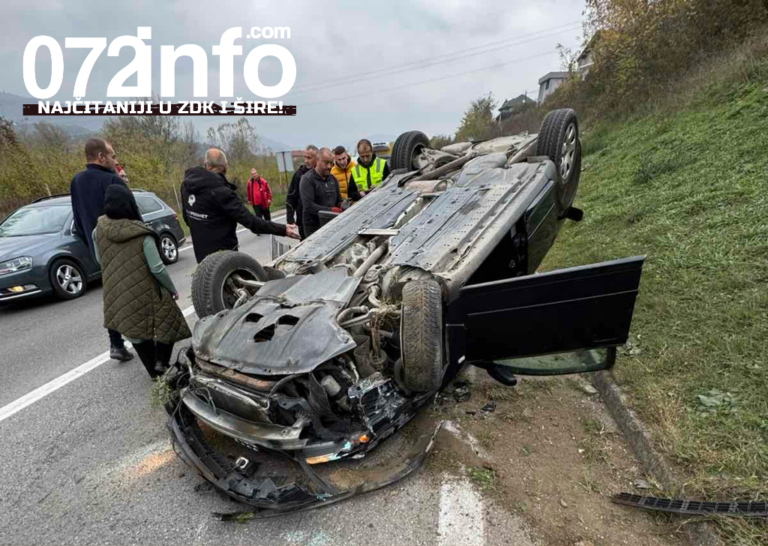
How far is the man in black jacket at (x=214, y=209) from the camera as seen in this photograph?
3576 millimetres

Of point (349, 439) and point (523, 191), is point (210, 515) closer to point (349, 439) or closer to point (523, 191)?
point (349, 439)

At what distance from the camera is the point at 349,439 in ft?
6.64

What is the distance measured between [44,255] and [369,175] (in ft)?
15.7

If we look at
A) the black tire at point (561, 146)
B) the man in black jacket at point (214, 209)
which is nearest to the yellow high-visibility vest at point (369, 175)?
the man in black jacket at point (214, 209)

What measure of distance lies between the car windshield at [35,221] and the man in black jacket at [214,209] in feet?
13.0

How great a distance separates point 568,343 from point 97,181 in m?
3.93

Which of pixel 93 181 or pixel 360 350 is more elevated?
pixel 93 181

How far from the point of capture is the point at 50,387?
334cm

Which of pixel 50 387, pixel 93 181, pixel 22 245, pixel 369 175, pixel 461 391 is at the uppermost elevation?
pixel 369 175

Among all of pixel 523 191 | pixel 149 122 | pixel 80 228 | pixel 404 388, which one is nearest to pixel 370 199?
pixel 523 191

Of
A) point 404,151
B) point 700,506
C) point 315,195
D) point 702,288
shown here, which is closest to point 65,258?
point 315,195

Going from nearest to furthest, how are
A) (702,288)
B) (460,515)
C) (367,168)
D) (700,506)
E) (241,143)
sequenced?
(700,506), (460,515), (702,288), (367,168), (241,143)

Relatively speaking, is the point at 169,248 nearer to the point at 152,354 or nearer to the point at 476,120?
the point at 152,354

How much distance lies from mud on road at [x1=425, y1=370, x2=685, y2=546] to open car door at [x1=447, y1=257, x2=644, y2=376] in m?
0.42
